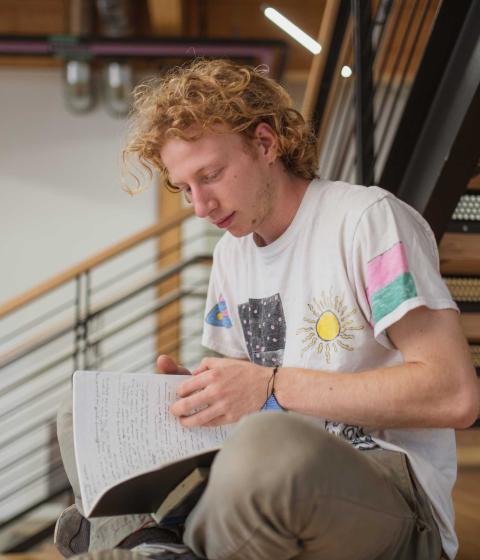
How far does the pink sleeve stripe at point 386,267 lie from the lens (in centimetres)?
134

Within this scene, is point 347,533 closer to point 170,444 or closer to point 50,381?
point 170,444

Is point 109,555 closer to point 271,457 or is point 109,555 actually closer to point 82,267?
point 271,457

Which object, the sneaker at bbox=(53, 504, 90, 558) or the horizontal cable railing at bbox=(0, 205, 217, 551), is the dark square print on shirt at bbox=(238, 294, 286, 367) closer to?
the sneaker at bbox=(53, 504, 90, 558)

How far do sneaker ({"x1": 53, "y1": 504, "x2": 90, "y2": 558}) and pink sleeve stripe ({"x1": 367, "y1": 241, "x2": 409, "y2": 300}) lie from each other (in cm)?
64

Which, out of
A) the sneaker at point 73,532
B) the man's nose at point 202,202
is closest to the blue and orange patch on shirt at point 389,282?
the man's nose at point 202,202

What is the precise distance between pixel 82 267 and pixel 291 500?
2.81m

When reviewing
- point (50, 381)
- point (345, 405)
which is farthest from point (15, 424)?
point (345, 405)

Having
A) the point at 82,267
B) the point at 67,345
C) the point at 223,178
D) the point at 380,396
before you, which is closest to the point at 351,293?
the point at 380,396

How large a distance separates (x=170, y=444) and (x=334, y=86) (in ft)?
5.80

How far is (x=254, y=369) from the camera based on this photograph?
137 cm

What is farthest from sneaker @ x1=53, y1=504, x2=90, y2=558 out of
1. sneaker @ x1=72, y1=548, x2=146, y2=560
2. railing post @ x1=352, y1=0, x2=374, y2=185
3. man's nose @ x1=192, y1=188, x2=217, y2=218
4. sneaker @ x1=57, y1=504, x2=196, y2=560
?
railing post @ x1=352, y1=0, x2=374, y2=185

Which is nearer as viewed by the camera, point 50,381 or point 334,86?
point 334,86

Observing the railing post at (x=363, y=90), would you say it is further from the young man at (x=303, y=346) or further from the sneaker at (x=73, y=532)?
the sneaker at (x=73, y=532)

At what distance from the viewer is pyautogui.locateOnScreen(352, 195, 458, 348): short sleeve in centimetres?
132
